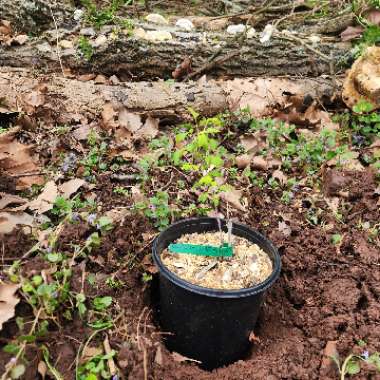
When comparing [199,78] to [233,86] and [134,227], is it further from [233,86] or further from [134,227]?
[134,227]

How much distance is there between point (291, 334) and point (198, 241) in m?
0.64

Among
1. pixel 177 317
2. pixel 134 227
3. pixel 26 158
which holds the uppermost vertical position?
pixel 26 158

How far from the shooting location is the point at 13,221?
92.1 inches

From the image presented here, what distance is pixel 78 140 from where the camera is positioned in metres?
3.12

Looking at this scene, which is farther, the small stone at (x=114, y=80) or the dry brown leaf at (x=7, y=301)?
the small stone at (x=114, y=80)

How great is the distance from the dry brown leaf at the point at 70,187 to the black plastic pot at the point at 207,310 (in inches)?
26.2

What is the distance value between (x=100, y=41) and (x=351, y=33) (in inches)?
83.6

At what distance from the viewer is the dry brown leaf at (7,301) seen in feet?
5.96

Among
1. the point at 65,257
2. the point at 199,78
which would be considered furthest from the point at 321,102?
the point at 65,257

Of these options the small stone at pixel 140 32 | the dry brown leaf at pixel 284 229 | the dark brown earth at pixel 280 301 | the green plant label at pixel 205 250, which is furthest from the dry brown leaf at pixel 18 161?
Result: the small stone at pixel 140 32

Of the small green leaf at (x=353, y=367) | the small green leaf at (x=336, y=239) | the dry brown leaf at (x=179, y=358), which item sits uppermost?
the small green leaf at (x=336, y=239)

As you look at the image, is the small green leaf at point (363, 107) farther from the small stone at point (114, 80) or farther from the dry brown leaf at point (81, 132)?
the dry brown leaf at point (81, 132)

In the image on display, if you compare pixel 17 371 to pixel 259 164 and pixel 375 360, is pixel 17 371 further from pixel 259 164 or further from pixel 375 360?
pixel 259 164

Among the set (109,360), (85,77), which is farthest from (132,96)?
(109,360)
